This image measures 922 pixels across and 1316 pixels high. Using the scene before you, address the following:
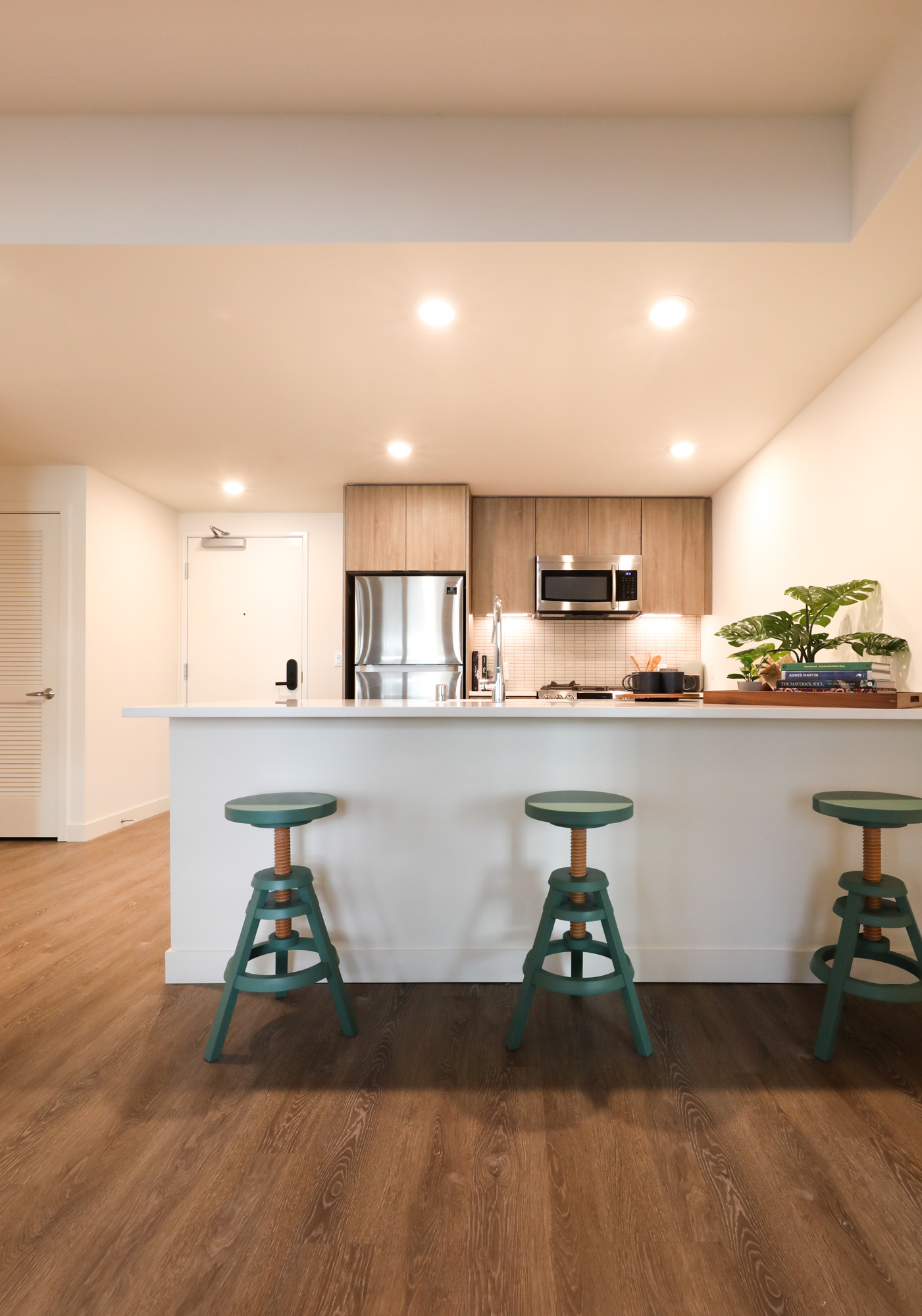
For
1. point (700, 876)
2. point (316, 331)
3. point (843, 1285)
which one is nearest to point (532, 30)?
point (316, 331)

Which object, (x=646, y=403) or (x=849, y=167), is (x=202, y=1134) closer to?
(x=849, y=167)

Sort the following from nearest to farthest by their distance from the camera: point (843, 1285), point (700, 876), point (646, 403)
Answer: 1. point (843, 1285)
2. point (700, 876)
3. point (646, 403)

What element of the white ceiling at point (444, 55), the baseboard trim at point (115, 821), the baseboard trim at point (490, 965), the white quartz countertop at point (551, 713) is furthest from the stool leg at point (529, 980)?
the baseboard trim at point (115, 821)

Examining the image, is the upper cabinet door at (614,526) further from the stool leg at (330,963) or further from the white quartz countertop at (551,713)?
the stool leg at (330,963)

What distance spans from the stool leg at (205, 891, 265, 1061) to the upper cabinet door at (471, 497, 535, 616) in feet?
11.9

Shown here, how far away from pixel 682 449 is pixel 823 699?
2346 mm

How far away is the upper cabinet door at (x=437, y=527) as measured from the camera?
200 inches

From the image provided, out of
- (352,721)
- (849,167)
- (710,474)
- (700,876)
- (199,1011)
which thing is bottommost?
(199,1011)

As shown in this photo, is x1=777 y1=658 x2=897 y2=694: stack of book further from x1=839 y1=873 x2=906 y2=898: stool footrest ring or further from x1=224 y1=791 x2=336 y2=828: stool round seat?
A: x1=224 y1=791 x2=336 y2=828: stool round seat

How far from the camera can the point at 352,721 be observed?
8.33 ft

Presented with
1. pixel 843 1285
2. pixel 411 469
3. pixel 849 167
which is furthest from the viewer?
pixel 411 469

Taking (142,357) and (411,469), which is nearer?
(142,357)

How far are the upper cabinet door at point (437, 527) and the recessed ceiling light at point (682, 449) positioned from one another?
1444mm

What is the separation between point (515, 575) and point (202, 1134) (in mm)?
4226
